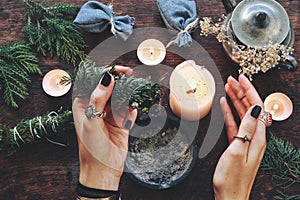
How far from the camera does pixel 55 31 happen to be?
1.43 meters

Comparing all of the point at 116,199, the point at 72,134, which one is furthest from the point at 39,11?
the point at 116,199

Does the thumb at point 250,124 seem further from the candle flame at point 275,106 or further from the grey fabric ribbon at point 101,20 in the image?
the grey fabric ribbon at point 101,20

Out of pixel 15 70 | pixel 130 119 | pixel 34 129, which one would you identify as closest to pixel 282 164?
pixel 130 119

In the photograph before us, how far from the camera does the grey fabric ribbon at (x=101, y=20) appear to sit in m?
1.39

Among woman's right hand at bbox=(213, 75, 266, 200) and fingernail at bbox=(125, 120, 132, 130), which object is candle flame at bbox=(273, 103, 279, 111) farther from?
fingernail at bbox=(125, 120, 132, 130)

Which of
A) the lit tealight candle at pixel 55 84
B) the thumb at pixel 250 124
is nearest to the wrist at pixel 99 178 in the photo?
the lit tealight candle at pixel 55 84

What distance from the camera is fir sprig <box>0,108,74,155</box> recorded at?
1.35m

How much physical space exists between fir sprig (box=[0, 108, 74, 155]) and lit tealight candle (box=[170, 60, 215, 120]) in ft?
0.94

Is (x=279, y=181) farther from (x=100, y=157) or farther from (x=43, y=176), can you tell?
(x=43, y=176)

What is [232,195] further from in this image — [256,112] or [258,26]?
[258,26]

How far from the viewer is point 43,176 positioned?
1.40 m

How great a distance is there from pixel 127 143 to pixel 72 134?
16 cm

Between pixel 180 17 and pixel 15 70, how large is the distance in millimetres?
477

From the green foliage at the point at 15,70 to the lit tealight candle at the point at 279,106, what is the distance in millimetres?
641
